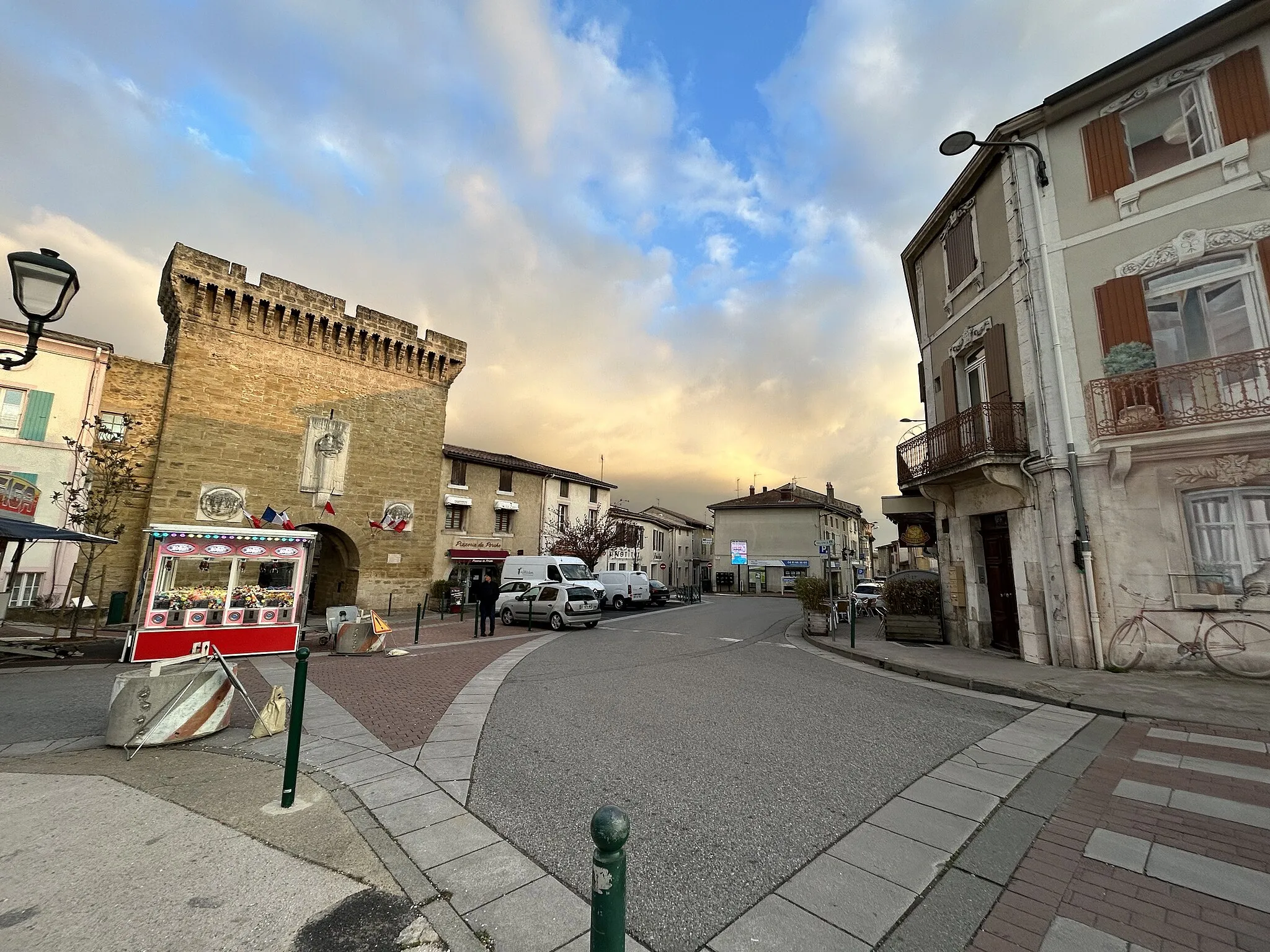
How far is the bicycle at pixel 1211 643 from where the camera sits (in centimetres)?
811

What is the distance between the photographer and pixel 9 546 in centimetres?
1555

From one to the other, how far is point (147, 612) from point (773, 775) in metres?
12.3

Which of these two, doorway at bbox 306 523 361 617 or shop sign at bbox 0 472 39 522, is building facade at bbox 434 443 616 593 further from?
shop sign at bbox 0 472 39 522

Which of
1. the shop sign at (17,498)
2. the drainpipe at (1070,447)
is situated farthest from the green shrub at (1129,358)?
the shop sign at (17,498)

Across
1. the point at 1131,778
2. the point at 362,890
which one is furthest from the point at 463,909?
the point at 1131,778

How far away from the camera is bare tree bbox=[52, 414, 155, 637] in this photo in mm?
15172

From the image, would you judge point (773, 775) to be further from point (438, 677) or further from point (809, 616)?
point (809, 616)

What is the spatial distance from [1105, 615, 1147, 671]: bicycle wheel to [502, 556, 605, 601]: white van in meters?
15.6

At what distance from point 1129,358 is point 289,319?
24.5 m

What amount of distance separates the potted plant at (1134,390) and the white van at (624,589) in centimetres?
2144

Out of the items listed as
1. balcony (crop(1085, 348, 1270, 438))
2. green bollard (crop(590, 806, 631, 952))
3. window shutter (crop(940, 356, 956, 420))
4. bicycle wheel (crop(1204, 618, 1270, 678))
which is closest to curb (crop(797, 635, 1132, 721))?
bicycle wheel (crop(1204, 618, 1270, 678))

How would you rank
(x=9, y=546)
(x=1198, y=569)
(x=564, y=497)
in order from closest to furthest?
(x=1198, y=569), (x=9, y=546), (x=564, y=497)

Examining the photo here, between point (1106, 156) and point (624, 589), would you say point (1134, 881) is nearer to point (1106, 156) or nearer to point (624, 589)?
point (1106, 156)

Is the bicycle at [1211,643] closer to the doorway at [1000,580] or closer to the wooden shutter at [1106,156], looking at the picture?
the doorway at [1000,580]
